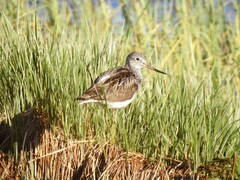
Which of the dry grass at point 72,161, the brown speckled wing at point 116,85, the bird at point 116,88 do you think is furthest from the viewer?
the brown speckled wing at point 116,85

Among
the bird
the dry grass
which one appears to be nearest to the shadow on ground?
the dry grass

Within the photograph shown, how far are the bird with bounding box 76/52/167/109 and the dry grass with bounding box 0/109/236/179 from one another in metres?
0.38

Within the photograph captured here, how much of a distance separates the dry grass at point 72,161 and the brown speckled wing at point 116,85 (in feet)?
1.46

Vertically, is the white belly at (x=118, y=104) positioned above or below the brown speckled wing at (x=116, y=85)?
below

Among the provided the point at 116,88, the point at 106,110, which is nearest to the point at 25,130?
the point at 106,110

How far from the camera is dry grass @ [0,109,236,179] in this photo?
15.0 feet

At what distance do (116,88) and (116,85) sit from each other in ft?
0.12

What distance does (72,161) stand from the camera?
4812 millimetres

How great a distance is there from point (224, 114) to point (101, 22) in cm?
316

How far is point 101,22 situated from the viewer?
298 inches

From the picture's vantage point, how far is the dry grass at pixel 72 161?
4.56 meters

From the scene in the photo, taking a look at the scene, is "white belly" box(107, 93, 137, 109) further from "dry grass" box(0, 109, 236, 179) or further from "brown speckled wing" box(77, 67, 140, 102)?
"dry grass" box(0, 109, 236, 179)

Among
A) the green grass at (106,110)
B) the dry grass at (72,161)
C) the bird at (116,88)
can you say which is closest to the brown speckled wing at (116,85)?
the bird at (116,88)

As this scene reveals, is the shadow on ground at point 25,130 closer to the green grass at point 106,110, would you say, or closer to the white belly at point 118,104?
the green grass at point 106,110
